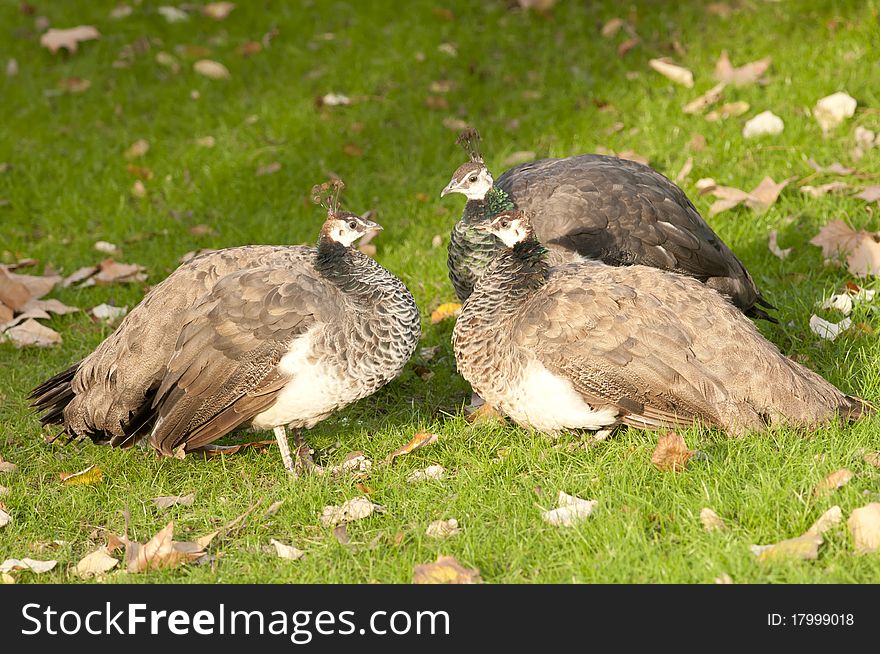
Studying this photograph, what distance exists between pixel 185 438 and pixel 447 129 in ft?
13.3

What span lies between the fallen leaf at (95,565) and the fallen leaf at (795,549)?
2369 mm

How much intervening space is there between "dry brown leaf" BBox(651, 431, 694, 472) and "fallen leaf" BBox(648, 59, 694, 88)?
4.50 meters

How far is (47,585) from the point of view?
4.02 metres

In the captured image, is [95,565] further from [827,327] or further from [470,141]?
[827,327]

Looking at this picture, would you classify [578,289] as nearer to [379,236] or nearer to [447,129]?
[379,236]

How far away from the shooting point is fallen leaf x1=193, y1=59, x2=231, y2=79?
912 cm

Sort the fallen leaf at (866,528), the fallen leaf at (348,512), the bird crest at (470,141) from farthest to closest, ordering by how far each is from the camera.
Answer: the bird crest at (470,141), the fallen leaf at (348,512), the fallen leaf at (866,528)

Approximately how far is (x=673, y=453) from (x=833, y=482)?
59cm

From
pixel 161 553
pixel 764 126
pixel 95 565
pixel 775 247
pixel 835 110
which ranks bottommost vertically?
pixel 95 565

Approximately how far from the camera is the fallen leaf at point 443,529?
4157 mm

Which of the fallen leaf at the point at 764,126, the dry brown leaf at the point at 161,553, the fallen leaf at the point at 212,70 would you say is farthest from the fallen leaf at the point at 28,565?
the fallen leaf at the point at 212,70

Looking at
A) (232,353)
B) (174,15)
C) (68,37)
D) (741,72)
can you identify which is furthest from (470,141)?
(68,37)

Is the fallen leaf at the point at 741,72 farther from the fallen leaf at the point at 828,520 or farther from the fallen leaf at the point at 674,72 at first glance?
the fallen leaf at the point at 828,520

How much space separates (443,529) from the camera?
13.7 feet
